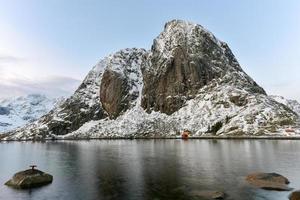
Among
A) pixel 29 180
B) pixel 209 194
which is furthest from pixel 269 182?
pixel 29 180

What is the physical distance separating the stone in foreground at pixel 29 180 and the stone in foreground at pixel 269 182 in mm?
42896

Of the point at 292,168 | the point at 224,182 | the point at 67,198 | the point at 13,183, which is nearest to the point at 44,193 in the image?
the point at 67,198

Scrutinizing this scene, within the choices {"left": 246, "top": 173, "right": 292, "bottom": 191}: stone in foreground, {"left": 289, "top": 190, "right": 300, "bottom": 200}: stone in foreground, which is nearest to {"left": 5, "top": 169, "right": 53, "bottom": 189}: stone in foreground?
{"left": 246, "top": 173, "right": 292, "bottom": 191}: stone in foreground

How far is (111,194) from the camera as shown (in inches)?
2474

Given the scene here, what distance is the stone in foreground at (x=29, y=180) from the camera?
7300cm

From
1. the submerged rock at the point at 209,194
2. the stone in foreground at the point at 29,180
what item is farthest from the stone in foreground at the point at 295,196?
the stone in foreground at the point at 29,180

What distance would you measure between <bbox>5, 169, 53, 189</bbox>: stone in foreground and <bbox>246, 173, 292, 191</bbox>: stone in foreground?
42.9 meters

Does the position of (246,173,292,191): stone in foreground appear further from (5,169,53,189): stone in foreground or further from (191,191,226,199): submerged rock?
(5,169,53,189): stone in foreground

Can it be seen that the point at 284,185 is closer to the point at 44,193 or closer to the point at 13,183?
the point at 44,193

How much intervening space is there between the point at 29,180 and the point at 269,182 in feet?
156

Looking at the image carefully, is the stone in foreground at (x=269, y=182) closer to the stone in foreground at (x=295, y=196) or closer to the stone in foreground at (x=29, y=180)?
the stone in foreground at (x=295, y=196)

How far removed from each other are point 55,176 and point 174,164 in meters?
34.8

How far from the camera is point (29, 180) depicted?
7375 centimetres

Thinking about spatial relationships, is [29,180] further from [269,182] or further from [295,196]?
[295,196]
